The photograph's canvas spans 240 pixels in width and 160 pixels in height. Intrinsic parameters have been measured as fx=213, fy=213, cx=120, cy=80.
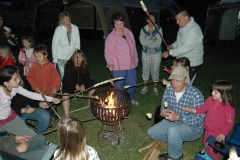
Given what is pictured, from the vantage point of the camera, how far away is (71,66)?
4.82 m

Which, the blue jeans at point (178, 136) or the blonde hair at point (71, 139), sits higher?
the blonde hair at point (71, 139)

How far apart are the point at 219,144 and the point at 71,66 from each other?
332 cm

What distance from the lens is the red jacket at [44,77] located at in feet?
14.8

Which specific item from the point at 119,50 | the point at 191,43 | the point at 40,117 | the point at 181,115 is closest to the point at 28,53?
the point at 40,117

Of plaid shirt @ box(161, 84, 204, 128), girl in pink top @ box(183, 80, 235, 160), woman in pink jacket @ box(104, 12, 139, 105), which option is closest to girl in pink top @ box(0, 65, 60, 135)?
woman in pink jacket @ box(104, 12, 139, 105)

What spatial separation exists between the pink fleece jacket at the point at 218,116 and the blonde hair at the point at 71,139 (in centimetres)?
193

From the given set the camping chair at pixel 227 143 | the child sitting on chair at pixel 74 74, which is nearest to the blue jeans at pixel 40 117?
the child sitting on chair at pixel 74 74

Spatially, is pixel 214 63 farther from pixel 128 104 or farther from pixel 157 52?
pixel 128 104

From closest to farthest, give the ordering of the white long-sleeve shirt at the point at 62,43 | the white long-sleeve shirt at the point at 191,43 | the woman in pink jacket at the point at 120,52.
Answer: the white long-sleeve shirt at the point at 191,43
the woman in pink jacket at the point at 120,52
the white long-sleeve shirt at the point at 62,43

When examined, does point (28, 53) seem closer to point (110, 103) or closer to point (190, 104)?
point (110, 103)

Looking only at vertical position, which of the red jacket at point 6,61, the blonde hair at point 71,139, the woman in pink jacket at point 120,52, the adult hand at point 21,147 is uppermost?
the woman in pink jacket at point 120,52

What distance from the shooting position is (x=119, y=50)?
15.5ft

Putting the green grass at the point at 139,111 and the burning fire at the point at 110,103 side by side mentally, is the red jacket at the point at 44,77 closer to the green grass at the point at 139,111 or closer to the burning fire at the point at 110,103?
the green grass at the point at 139,111

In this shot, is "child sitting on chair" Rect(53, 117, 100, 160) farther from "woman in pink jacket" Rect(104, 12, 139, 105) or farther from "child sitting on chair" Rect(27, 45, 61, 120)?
"woman in pink jacket" Rect(104, 12, 139, 105)
